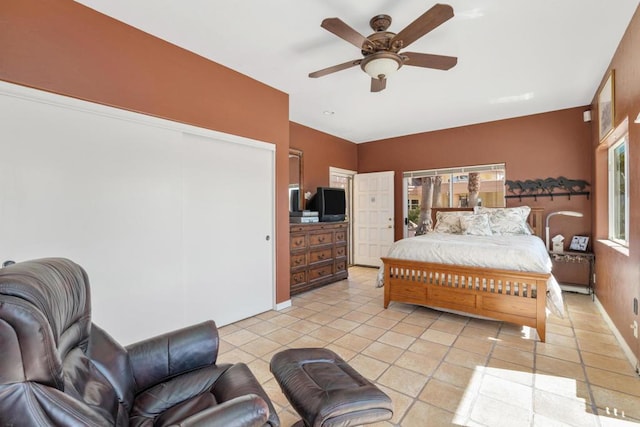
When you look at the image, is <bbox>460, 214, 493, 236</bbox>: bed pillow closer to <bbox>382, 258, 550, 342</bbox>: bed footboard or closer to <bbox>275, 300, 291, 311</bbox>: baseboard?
<bbox>382, 258, 550, 342</bbox>: bed footboard

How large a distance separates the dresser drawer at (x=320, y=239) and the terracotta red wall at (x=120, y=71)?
1647 millimetres

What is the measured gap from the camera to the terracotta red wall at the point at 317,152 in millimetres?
5160

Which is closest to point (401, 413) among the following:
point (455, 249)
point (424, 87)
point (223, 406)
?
point (223, 406)

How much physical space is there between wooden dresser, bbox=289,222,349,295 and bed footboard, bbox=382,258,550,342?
125 cm

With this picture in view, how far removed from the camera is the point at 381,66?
7.80 ft

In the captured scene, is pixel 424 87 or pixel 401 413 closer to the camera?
pixel 401 413

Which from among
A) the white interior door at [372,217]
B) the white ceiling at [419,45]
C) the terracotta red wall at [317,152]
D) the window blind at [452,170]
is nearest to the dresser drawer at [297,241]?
the terracotta red wall at [317,152]

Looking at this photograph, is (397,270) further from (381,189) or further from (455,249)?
(381,189)

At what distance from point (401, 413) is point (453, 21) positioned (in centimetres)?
291

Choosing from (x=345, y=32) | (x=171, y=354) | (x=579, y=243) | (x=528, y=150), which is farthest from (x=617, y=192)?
(x=171, y=354)

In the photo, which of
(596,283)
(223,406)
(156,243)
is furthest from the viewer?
(596,283)

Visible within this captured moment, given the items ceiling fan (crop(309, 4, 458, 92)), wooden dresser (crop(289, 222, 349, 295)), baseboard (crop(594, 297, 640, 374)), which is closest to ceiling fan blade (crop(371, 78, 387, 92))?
ceiling fan (crop(309, 4, 458, 92))

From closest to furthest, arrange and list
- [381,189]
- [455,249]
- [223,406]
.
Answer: [223,406] → [455,249] → [381,189]

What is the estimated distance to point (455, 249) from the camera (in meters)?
3.33
